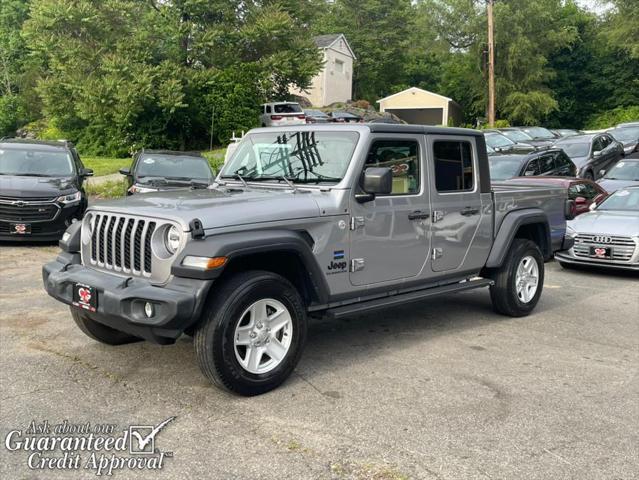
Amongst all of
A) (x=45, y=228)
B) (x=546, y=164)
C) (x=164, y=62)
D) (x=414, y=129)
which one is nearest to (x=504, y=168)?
(x=546, y=164)

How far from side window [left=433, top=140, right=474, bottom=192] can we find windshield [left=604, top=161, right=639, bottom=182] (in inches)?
396

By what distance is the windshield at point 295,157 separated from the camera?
5.30 meters

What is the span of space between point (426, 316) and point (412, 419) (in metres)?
2.88

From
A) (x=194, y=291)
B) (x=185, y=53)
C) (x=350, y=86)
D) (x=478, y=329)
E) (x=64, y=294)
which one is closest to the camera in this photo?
(x=194, y=291)

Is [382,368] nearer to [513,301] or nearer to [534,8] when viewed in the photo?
[513,301]

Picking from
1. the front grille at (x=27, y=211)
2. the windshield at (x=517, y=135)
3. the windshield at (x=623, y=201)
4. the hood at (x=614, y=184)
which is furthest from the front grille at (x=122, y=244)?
the windshield at (x=517, y=135)

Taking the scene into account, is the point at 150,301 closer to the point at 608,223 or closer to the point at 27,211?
the point at 27,211

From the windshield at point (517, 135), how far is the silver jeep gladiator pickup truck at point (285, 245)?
1855 cm

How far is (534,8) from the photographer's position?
1841 inches

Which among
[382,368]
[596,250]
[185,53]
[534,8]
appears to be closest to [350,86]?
Answer: [534,8]

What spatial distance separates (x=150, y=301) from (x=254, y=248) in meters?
0.76

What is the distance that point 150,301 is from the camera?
4.16 meters

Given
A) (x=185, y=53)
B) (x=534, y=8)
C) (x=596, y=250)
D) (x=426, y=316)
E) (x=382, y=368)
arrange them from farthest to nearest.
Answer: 1. (x=534, y=8)
2. (x=185, y=53)
3. (x=596, y=250)
4. (x=426, y=316)
5. (x=382, y=368)

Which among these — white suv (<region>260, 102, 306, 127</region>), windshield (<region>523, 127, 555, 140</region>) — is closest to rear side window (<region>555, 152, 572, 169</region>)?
windshield (<region>523, 127, 555, 140</region>)
